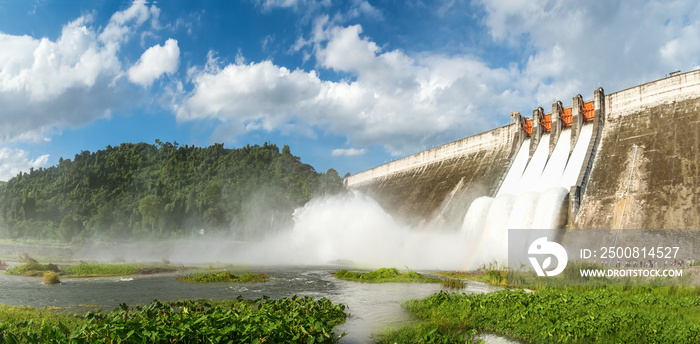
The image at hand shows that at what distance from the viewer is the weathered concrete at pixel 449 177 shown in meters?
42.5

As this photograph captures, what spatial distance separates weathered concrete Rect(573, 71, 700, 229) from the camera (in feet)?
86.4

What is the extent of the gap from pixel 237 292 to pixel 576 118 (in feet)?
103

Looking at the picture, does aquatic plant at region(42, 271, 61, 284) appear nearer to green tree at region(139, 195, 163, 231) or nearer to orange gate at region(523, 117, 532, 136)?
orange gate at region(523, 117, 532, 136)

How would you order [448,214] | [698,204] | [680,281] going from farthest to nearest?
[448,214], [698,204], [680,281]

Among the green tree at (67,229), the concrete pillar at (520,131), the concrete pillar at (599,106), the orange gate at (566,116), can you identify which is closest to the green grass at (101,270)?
the concrete pillar at (520,131)

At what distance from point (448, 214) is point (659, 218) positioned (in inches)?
731

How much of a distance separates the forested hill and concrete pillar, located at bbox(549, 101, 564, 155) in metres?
29.5

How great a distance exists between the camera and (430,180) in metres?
52.4

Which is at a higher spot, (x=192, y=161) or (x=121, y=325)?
(x=192, y=161)

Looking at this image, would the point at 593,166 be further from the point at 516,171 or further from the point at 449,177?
the point at 449,177

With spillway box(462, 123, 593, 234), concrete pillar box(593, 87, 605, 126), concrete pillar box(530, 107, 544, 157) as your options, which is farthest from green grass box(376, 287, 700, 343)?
concrete pillar box(530, 107, 544, 157)

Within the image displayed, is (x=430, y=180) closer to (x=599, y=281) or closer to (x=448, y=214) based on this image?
(x=448, y=214)

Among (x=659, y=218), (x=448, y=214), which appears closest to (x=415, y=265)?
(x=448, y=214)

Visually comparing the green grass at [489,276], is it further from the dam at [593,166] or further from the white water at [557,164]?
the white water at [557,164]
